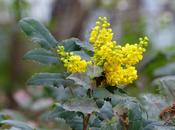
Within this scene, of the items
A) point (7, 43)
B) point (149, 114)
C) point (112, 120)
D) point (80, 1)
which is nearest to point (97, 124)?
point (112, 120)

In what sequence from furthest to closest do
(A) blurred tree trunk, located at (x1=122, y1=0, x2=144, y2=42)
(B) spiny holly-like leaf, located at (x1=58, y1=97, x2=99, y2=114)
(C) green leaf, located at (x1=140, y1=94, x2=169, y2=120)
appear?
(A) blurred tree trunk, located at (x1=122, y1=0, x2=144, y2=42) < (C) green leaf, located at (x1=140, y1=94, x2=169, y2=120) < (B) spiny holly-like leaf, located at (x1=58, y1=97, x2=99, y2=114)

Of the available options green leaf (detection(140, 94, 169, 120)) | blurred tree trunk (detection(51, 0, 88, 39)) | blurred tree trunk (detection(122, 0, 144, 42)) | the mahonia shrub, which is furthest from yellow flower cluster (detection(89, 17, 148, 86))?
blurred tree trunk (detection(51, 0, 88, 39))

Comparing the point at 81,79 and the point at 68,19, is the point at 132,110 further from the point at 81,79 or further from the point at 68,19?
the point at 68,19

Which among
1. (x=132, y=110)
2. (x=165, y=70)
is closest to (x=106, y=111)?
(x=132, y=110)

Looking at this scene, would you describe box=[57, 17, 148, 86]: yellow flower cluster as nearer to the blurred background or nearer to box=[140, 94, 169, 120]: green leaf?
box=[140, 94, 169, 120]: green leaf

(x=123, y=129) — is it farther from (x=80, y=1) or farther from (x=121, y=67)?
(x=80, y=1)

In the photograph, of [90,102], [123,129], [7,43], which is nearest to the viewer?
[90,102]

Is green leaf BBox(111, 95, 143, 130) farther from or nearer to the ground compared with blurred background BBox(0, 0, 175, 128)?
nearer to the ground
